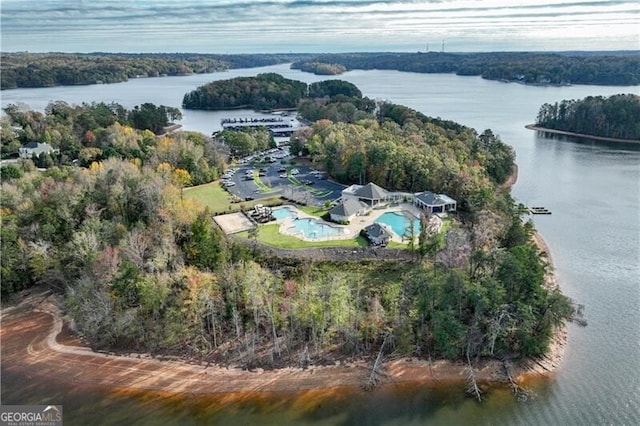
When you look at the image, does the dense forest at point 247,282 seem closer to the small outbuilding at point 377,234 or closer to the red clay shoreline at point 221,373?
the red clay shoreline at point 221,373

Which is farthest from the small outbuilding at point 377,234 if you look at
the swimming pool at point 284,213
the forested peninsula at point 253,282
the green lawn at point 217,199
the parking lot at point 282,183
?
the green lawn at point 217,199

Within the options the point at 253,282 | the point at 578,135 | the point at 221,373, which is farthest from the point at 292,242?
the point at 578,135

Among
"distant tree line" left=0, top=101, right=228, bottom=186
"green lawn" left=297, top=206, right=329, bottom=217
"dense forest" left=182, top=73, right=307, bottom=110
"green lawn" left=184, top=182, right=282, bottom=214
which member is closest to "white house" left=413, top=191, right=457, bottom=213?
"green lawn" left=297, top=206, right=329, bottom=217

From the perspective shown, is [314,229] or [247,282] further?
[314,229]

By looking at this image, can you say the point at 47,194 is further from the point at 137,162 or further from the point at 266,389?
the point at 266,389

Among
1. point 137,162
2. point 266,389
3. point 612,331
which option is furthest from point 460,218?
point 137,162

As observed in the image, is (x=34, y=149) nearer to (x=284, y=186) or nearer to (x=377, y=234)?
(x=284, y=186)

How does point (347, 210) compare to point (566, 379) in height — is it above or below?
above
